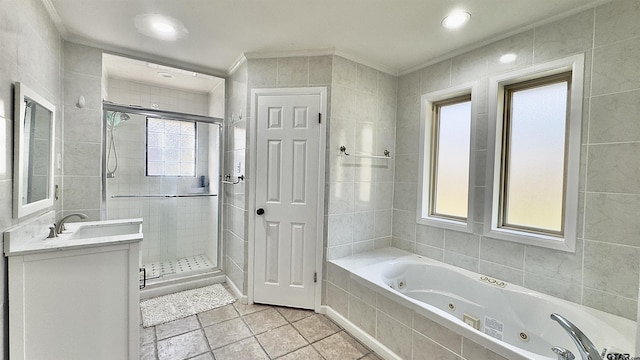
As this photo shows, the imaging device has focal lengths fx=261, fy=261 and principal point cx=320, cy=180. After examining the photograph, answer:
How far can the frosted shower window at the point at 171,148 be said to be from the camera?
10.3 feet


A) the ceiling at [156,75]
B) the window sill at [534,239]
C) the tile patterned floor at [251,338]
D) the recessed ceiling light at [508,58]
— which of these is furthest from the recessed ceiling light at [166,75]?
the window sill at [534,239]

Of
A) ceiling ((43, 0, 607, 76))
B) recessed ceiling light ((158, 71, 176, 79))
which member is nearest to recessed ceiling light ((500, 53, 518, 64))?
ceiling ((43, 0, 607, 76))

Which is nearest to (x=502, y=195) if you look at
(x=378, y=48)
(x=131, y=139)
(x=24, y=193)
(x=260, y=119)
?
(x=378, y=48)

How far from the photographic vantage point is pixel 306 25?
78.1 inches

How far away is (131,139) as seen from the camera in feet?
9.98

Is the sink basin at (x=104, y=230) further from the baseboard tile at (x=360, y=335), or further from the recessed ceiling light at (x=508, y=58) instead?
the recessed ceiling light at (x=508, y=58)

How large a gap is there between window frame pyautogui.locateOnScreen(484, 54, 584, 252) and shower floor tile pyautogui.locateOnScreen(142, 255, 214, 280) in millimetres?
3046

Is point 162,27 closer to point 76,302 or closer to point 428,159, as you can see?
point 76,302

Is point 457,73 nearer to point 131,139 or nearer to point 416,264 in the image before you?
point 416,264

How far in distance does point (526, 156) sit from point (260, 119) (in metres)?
2.25

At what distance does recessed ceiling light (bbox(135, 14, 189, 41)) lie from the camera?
192 centimetres

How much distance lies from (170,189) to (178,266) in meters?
0.97

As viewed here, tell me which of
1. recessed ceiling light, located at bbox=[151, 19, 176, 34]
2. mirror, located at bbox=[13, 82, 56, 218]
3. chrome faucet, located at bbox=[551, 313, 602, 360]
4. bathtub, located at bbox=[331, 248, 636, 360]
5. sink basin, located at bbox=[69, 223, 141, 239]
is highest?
recessed ceiling light, located at bbox=[151, 19, 176, 34]

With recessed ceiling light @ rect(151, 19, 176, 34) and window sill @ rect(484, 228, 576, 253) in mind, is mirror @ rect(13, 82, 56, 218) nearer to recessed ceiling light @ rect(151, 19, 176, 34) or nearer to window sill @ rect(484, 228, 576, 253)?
recessed ceiling light @ rect(151, 19, 176, 34)
